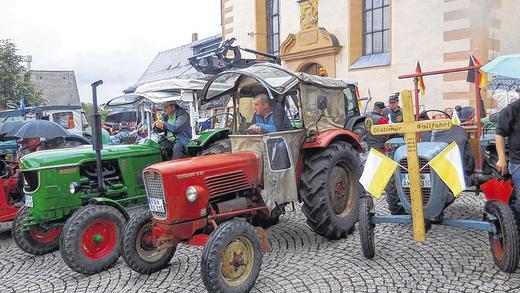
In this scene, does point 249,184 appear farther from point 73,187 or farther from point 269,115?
point 73,187

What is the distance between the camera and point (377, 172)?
3996mm

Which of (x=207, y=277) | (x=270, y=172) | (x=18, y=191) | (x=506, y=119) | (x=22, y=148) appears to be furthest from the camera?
(x=22, y=148)

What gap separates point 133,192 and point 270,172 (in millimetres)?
2009

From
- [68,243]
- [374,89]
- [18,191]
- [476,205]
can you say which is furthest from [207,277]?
[374,89]

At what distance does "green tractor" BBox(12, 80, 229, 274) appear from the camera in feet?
14.1

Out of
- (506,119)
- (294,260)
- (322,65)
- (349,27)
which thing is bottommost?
(294,260)

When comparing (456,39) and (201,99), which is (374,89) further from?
(201,99)

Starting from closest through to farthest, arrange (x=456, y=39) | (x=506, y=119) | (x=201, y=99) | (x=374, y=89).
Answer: (x=506, y=119)
(x=201, y=99)
(x=456, y=39)
(x=374, y=89)

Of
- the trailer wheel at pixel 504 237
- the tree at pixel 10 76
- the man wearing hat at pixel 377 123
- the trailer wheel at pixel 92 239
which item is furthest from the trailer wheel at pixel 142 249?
the tree at pixel 10 76

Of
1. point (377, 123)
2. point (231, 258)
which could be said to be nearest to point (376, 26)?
point (377, 123)

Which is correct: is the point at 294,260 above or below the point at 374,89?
below

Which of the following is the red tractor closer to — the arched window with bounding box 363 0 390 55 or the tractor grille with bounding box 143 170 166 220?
the tractor grille with bounding box 143 170 166 220

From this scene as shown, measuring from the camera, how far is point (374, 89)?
511 inches

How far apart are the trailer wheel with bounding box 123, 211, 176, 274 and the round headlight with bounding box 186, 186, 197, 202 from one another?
61 cm
